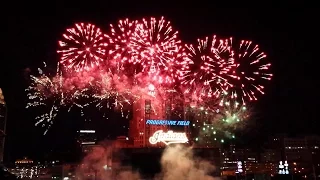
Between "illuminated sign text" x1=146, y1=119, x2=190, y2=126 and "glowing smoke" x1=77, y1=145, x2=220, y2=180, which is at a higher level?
"illuminated sign text" x1=146, y1=119, x2=190, y2=126

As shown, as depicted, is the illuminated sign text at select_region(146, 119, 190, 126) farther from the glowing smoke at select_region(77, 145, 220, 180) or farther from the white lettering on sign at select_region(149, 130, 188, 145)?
the glowing smoke at select_region(77, 145, 220, 180)

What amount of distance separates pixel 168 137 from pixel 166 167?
294cm

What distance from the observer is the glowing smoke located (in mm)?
33500

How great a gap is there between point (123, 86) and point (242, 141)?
46265 mm

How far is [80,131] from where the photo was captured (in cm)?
5638

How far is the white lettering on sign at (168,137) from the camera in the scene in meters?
35.0

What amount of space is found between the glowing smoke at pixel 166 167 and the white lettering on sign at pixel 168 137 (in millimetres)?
797

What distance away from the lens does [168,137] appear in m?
35.7


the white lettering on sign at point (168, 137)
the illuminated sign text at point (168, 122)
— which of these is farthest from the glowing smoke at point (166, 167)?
the illuminated sign text at point (168, 122)

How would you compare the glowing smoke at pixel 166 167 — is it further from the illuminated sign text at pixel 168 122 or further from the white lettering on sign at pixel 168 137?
the illuminated sign text at pixel 168 122

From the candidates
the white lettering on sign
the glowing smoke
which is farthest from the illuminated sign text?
the glowing smoke

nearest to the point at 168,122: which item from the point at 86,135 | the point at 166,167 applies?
the point at 166,167

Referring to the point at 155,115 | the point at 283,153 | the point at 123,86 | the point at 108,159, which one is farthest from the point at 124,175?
the point at 283,153

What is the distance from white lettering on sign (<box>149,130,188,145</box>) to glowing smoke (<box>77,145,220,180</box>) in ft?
2.61
